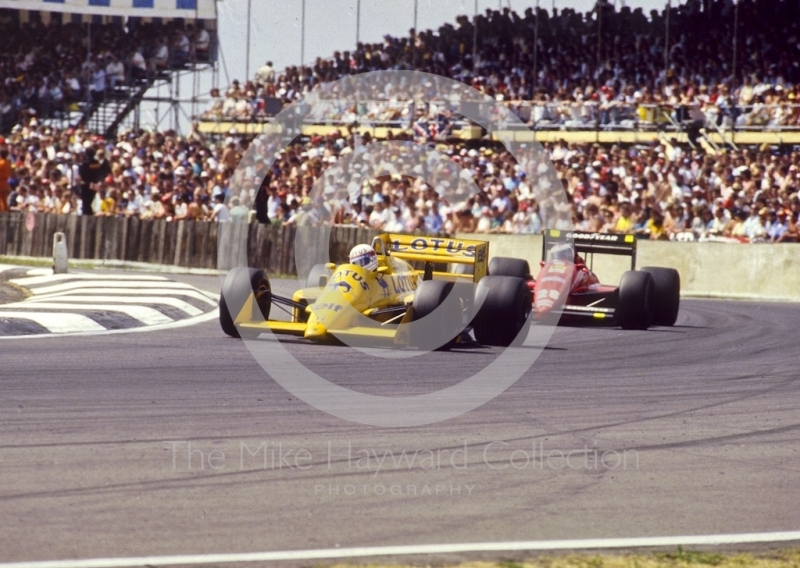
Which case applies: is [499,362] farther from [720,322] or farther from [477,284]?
[720,322]

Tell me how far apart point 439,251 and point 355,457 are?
6319 millimetres

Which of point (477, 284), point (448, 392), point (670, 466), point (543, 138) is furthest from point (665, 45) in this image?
point (670, 466)

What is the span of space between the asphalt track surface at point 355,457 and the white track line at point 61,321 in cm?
113

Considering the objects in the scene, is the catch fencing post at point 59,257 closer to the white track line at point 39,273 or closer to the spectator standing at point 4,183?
the white track line at point 39,273

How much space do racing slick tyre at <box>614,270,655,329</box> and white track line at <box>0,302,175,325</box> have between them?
4.87 metres

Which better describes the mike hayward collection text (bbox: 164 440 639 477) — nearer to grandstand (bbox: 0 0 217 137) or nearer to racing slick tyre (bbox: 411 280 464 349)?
racing slick tyre (bbox: 411 280 464 349)

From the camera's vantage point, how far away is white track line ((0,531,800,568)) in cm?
376

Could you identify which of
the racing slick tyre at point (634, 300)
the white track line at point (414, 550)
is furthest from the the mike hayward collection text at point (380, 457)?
the racing slick tyre at point (634, 300)

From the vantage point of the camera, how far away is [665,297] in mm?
13430

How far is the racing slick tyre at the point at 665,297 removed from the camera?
13438 millimetres

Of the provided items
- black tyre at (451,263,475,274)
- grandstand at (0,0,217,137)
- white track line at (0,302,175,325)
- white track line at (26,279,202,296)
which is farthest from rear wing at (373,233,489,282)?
grandstand at (0,0,217,137)

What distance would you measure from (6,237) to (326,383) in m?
16.0

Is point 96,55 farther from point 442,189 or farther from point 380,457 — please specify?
point 380,457

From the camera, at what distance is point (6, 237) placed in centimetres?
2216
